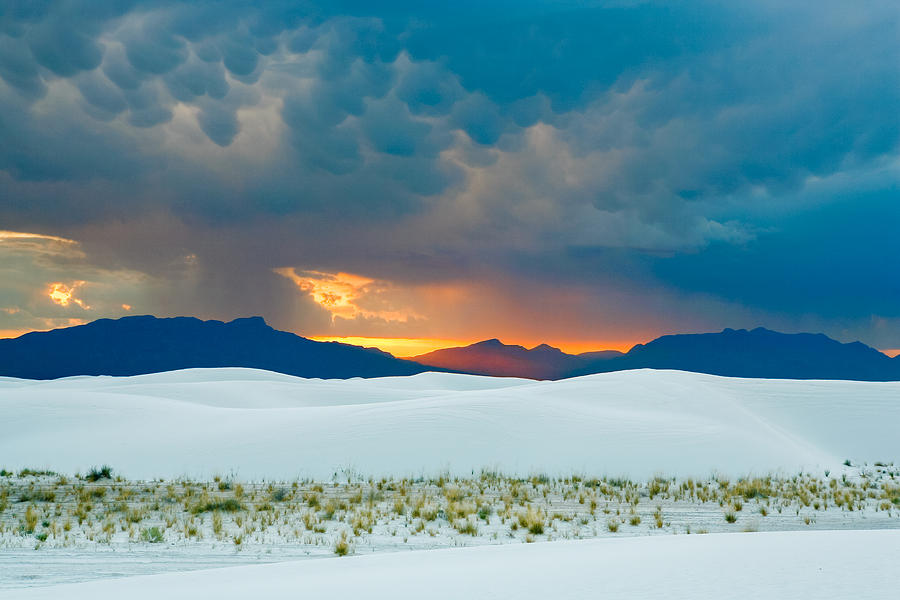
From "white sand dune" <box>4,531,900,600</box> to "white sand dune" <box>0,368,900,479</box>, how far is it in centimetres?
1200

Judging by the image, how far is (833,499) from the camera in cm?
1617

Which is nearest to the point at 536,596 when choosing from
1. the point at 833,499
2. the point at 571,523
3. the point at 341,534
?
the point at 341,534

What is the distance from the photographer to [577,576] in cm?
641

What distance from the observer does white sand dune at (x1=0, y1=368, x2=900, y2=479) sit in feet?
68.2

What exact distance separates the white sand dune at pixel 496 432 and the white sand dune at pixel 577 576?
1200cm

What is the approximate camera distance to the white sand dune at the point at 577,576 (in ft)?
18.6

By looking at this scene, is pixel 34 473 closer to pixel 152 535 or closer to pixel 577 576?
pixel 152 535

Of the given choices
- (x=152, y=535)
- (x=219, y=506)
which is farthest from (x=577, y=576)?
(x=219, y=506)

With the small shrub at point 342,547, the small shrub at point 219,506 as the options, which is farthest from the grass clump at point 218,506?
the small shrub at point 342,547

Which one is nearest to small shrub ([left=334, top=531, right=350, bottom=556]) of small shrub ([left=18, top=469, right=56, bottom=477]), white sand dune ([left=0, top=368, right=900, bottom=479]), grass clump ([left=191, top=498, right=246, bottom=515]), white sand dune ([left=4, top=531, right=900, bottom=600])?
white sand dune ([left=4, top=531, right=900, bottom=600])

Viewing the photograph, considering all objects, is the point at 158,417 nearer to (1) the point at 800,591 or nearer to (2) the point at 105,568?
(2) the point at 105,568

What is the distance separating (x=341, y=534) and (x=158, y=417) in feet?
68.2

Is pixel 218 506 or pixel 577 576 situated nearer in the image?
pixel 577 576

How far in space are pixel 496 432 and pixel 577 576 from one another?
17.4 m
